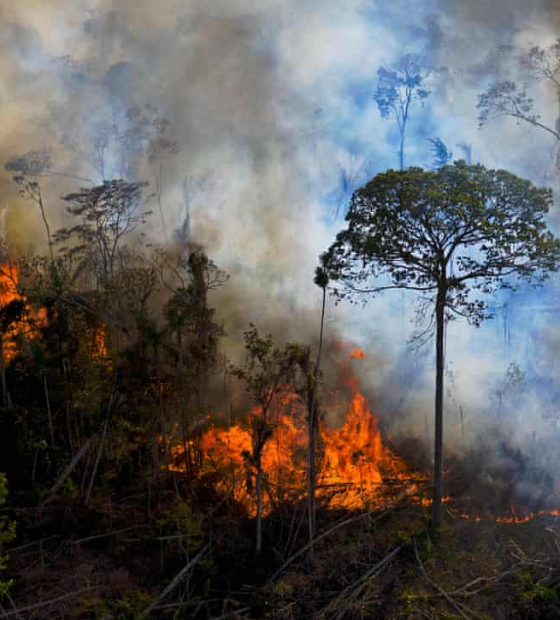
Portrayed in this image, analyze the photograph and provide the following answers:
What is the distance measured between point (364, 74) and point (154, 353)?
1704cm

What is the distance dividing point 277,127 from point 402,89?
6.19 metres

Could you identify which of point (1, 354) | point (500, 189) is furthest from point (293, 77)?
point (1, 354)

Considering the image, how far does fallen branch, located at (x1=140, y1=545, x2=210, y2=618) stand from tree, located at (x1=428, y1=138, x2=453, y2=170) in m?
19.7

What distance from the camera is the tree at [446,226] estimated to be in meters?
14.2

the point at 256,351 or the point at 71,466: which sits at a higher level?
→ the point at 256,351

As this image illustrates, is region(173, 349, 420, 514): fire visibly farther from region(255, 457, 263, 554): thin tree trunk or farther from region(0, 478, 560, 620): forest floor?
region(255, 457, 263, 554): thin tree trunk

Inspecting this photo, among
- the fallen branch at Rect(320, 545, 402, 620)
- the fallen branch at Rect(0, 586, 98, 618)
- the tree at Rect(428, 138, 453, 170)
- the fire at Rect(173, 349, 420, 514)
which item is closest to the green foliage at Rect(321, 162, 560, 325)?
the fire at Rect(173, 349, 420, 514)

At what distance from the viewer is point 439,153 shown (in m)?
26.0

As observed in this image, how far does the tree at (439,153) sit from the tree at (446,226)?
1171 cm

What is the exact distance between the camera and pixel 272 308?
25.5m

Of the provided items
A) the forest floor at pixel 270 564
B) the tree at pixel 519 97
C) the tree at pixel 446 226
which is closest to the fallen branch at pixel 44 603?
the forest floor at pixel 270 564

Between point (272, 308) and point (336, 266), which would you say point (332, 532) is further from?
point (272, 308)

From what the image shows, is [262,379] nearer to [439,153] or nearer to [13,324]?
[13,324]

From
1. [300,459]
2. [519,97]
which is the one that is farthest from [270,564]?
[519,97]
